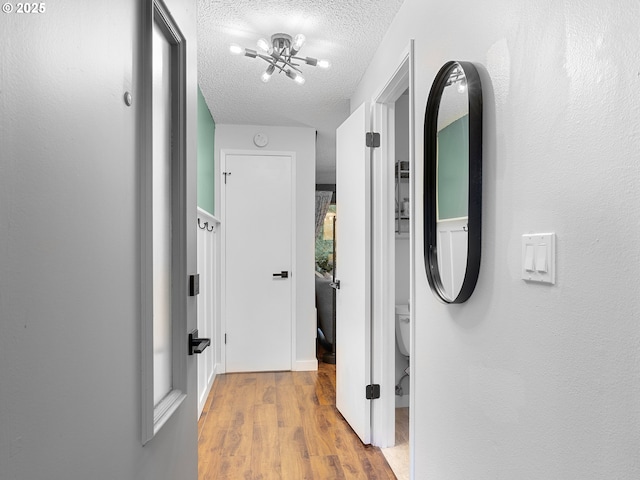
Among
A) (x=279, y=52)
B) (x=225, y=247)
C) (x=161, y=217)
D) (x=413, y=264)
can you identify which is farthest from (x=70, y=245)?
(x=225, y=247)

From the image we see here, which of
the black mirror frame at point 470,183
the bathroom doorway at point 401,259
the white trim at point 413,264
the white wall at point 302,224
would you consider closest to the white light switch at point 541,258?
the black mirror frame at point 470,183

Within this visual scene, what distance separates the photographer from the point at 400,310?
119 inches

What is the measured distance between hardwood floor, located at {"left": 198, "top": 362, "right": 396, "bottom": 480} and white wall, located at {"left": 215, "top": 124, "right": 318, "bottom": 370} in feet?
1.53

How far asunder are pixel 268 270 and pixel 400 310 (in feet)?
4.83

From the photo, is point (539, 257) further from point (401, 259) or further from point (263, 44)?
point (401, 259)

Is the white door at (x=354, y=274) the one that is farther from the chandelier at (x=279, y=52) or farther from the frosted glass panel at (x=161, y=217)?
the frosted glass panel at (x=161, y=217)

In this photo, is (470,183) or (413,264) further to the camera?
(413,264)

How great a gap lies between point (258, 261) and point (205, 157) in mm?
1116

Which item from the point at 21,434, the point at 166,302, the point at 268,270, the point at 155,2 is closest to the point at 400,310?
the point at 268,270

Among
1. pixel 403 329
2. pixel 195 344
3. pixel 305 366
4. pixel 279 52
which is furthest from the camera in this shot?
pixel 305 366

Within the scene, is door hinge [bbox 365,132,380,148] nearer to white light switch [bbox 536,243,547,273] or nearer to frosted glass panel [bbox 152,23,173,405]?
frosted glass panel [bbox 152,23,173,405]

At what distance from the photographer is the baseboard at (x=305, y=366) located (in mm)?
4012

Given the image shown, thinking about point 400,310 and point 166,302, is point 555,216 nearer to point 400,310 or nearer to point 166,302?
point 166,302

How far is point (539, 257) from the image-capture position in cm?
96
